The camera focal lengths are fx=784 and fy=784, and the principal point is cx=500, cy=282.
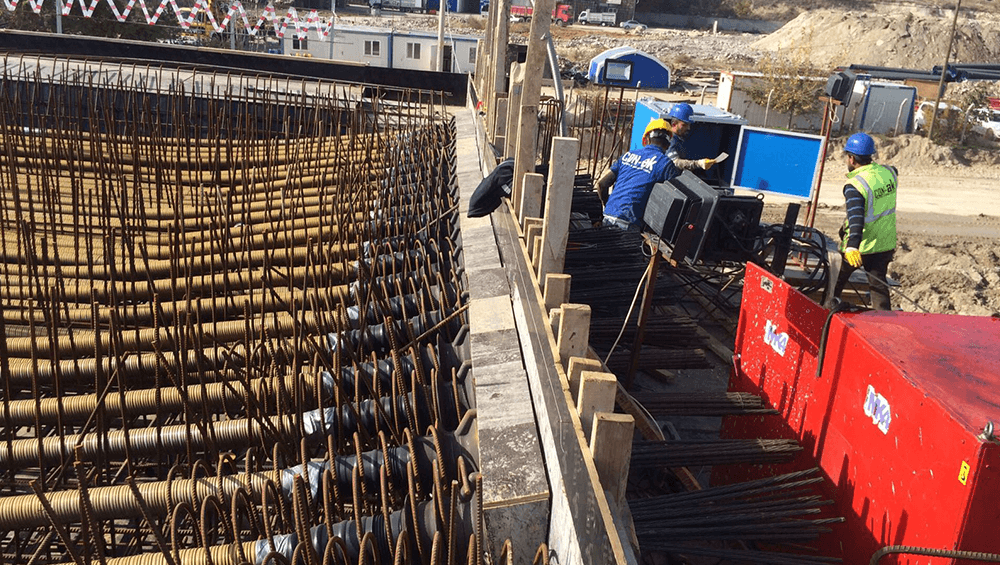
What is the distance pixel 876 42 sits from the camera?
1774 inches

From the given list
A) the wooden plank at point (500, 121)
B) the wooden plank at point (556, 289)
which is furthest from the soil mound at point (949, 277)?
the wooden plank at point (556, 289)

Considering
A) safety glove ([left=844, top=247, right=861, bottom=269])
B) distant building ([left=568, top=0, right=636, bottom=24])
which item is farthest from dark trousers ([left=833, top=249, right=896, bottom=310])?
distant building ([left=568, top=0, right=636, bottom=24])

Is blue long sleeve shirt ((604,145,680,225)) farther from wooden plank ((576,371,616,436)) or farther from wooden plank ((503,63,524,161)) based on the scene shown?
wooden plank ((576,371,616,436))

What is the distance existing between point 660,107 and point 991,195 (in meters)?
11.7

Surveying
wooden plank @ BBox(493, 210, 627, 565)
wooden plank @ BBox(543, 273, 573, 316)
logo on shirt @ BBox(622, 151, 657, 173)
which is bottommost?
wooden plank @ BBox(493, 210, 627, 565)

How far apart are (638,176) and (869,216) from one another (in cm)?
199

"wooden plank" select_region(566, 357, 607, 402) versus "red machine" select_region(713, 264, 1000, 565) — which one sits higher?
"wooden plank" select_region(566, 357, 607, 402)

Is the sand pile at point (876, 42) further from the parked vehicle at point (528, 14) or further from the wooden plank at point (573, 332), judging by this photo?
the wooden plank at point (573, 332)

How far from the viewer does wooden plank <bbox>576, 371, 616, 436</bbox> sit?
3.10 metres

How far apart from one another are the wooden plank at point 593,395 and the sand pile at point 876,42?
42.8 meters

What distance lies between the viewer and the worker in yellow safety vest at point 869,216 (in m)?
6.43

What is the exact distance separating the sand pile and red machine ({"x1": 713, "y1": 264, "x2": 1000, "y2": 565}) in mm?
40411

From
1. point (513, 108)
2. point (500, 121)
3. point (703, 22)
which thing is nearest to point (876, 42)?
point (703, 22)

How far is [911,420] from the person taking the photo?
3.86m
